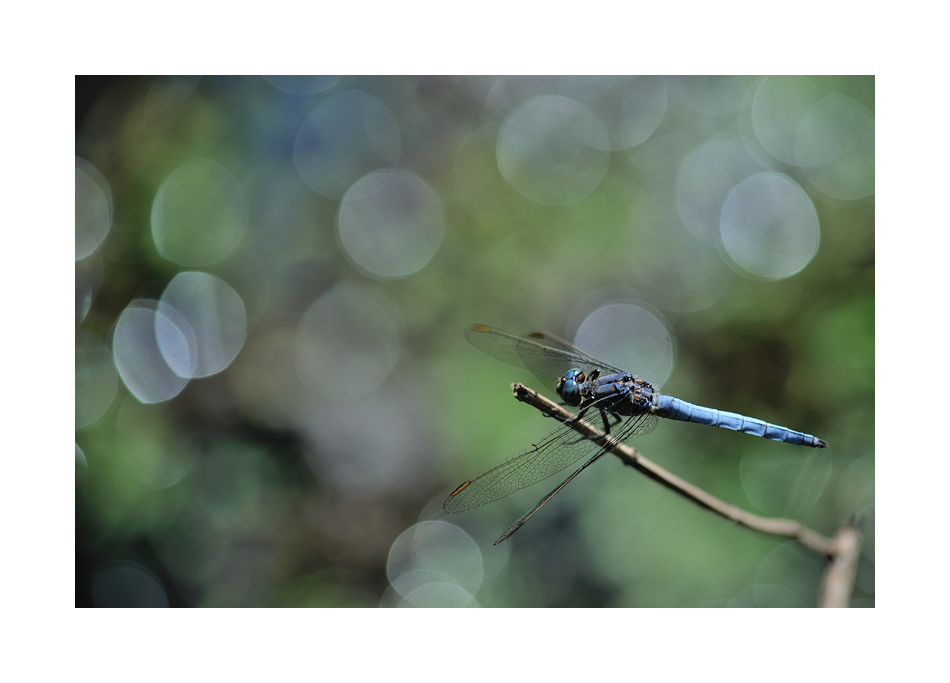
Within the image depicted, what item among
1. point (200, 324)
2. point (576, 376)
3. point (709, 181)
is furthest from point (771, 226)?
point (200, 324)

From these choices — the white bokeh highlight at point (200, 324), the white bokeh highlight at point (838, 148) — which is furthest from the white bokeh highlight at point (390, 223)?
the white bokeh highlight at point (838, 148)

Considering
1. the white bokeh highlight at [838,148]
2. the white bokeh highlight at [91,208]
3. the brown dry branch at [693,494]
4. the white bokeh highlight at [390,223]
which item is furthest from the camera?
the white bokeh highlight at [390,223]

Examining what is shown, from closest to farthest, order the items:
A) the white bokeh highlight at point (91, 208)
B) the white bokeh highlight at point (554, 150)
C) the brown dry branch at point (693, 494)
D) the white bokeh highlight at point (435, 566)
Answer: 1. the brown dry branch at point (693, 494)
2. the white bokeh highlight at point (91, 208)
3. the white bokeh highlight at point (435, 566)
4. the white bokeh highlight at point (554, 150)

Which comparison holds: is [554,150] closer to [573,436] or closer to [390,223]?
[390,223]

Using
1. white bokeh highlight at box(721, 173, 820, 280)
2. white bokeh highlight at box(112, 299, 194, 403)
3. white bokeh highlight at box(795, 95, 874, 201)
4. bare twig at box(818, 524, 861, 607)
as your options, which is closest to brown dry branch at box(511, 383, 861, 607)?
bare twig at box(818, 524, 861, 607)

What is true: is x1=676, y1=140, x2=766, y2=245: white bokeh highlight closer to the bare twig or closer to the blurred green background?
the blurred green background

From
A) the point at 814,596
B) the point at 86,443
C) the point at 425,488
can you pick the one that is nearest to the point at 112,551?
the point at 86,443

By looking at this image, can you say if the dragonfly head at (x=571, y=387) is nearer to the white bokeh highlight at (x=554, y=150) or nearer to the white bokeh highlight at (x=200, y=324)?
the white bokeh highlight at (x=554, y=150)
